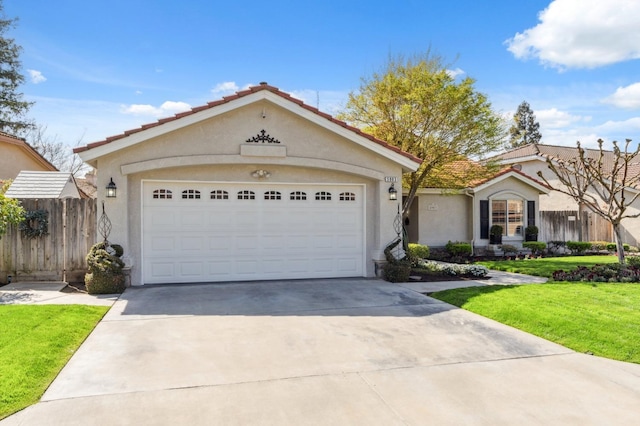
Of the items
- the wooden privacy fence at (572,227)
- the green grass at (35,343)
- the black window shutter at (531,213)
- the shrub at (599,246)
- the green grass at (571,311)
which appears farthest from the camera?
the wooden privacy fence at (572,227)

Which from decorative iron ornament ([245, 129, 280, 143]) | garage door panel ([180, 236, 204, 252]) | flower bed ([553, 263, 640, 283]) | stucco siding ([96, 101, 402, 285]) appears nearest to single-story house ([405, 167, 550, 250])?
flower bed ([553, 263, 640, 283])

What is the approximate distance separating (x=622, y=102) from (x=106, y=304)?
42.1m

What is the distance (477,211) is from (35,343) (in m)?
16.3

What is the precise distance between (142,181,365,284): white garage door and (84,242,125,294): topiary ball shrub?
0.83 metres

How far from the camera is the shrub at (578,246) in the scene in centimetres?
1848

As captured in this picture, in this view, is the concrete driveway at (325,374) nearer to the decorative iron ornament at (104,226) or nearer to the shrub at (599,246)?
the decorative iron ornament at (104,226)

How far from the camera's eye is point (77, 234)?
994 cm

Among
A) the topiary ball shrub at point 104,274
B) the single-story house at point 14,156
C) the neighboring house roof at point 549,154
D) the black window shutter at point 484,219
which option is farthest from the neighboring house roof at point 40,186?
the neighboring house roof at point 549,154

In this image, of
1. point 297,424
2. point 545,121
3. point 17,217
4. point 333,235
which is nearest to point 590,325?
point 297,424

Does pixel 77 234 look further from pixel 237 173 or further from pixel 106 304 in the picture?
pixel 237 173

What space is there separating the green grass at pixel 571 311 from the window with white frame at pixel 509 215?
8525 millimetres

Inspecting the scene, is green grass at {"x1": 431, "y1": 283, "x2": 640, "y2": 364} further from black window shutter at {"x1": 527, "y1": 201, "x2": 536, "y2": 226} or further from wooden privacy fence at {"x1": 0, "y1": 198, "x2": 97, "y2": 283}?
black window shutter at {"x1": 527, "y1": 201, "x2": 536, "y2": 226}

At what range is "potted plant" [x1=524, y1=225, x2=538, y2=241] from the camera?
715 inches

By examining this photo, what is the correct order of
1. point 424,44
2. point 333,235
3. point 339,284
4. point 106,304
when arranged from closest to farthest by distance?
1. point 106,304
2. point 339,284
3. point 333,235
4. point 424,44
